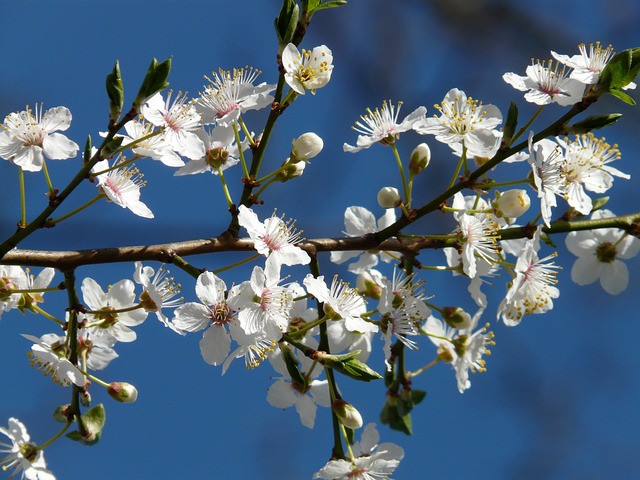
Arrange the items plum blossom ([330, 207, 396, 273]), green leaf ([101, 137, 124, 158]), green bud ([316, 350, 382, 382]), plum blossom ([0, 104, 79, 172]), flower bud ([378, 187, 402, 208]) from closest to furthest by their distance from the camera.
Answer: green leaf ([101, 137, 124, 158]) < green bud ([316, 350, 382, 382]) < plum blossom ([0, 104, 79, 172]) < flower bud ([378, 187, 402, 208]) < plum blossom ([330, 207, 396, 273])

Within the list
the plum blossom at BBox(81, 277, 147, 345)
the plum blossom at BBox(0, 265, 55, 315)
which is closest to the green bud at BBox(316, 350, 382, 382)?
the plum blossom at BBox(81, 277, 147, 345)

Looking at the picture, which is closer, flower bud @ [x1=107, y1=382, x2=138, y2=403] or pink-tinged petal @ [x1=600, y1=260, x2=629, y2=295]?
flower bud @ [x1=107, y1=382, x2=138, y2=403]

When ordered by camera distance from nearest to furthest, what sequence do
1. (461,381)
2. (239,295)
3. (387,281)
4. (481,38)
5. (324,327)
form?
(239,295)
(324,327)
(387,281)
(461,381)
(481,38)

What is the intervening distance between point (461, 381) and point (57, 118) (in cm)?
135

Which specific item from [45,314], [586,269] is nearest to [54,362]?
[45,314]

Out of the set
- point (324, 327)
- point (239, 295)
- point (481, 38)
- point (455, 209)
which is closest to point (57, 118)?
point (239, 295)

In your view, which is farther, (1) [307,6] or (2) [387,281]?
(2) [387,281]

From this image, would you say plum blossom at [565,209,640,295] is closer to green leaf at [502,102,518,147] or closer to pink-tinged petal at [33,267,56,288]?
green leaf at [502,102,518,147]

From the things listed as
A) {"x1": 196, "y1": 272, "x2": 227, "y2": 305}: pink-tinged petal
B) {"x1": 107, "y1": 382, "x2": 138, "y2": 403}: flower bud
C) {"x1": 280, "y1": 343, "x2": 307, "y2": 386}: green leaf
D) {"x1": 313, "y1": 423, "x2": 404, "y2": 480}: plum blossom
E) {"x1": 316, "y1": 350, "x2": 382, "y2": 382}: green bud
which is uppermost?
{"x1": 196, "y1": 272, "x2": 227, "y2": 305}: pink-tinged petal

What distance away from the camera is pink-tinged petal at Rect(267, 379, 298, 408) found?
215 centimetres

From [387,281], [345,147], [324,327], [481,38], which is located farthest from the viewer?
[481,38]

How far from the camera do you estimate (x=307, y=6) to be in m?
1.77

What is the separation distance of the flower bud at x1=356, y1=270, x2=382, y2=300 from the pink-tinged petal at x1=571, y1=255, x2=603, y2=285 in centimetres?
63

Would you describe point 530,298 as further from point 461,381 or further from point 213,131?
point 213,131
